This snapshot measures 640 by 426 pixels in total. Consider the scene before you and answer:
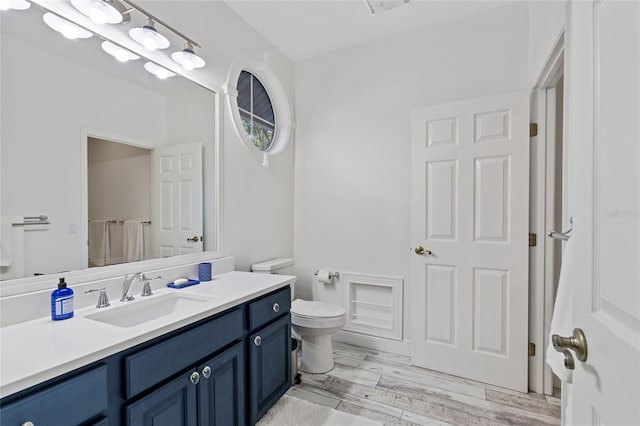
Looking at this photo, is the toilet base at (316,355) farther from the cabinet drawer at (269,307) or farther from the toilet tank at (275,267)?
the cabinet drawer at (269,307)

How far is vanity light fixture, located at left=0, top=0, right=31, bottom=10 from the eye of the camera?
1134 millimetres

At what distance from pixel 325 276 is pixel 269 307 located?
1.11 meters

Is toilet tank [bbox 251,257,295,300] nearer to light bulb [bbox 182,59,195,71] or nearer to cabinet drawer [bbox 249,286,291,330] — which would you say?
cabinet drawer [bbox 249,286,291,330]

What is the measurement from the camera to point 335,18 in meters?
2.38

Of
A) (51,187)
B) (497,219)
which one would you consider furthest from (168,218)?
(497,219)

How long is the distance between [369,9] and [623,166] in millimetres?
2216

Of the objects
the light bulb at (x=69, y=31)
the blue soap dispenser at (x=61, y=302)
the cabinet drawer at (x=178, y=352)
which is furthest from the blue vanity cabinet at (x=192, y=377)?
the light bulb at (x=69, y=31)

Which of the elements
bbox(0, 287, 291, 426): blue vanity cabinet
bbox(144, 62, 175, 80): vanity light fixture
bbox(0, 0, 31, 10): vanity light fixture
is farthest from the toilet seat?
bbox(0, 0, 31, 10): vanity light fixture

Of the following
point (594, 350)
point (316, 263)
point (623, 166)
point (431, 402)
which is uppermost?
point (623, 166)

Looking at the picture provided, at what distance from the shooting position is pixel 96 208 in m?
1.44

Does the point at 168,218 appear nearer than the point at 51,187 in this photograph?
No

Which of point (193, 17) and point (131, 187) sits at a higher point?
point (193, 17)

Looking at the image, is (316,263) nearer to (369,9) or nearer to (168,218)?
(168,218)

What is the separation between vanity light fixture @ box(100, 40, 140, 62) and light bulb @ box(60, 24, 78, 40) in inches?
4.6
